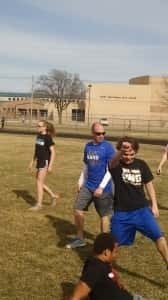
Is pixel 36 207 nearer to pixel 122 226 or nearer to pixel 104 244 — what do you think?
pixel 122 226

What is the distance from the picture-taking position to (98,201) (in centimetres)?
682

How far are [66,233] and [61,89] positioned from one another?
95.6 m

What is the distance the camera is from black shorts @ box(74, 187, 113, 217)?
680 cm

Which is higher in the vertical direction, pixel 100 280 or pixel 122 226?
pixel 100 280

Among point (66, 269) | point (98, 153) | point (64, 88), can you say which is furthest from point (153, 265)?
point (64, 88)

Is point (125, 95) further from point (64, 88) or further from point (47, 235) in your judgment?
point (47, 235)

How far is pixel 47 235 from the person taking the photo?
785 cm

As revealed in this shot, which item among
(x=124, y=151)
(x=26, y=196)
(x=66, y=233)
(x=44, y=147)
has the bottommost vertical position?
(x=26, y=196)

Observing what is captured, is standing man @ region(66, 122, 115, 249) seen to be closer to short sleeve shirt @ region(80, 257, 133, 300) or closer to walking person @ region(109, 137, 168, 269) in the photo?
walking person @ region(109, 137, 168, 269)

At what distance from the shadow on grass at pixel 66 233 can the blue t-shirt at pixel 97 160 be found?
0.89 metres

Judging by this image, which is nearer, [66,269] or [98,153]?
[66,269]

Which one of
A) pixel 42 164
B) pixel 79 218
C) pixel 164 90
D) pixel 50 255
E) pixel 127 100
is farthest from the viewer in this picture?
pixel 164 90

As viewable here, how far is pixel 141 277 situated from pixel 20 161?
13969mm

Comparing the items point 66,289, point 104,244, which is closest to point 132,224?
point 66,289
